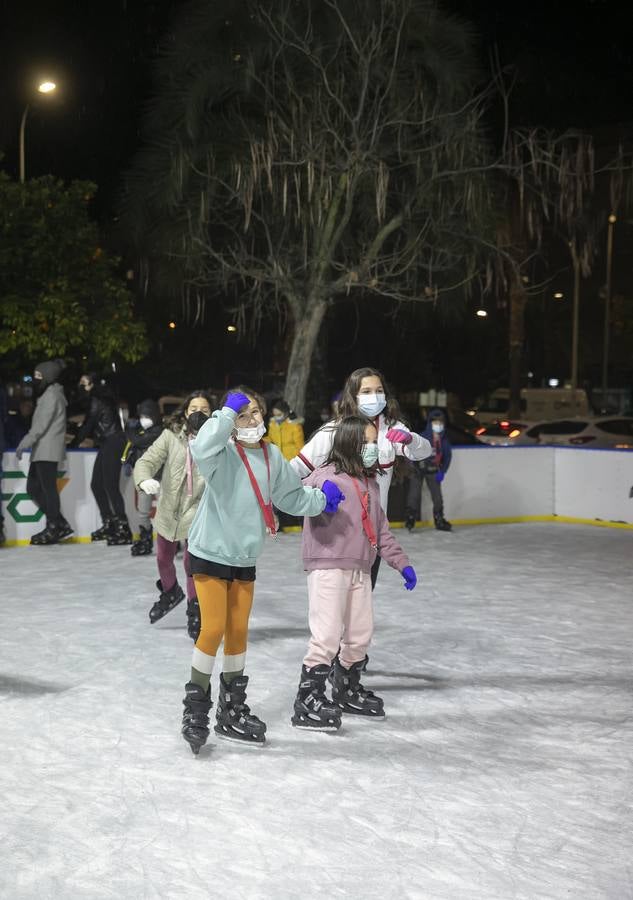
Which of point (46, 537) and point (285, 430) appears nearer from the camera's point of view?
point (46, 537)

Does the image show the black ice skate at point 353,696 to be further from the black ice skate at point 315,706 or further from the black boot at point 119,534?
the black boot at point 119,534

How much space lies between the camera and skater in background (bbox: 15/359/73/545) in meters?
12.3

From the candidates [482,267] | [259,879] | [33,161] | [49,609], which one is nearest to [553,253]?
[33,161]

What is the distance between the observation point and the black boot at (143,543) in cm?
1162

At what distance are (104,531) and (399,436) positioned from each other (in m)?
6.72

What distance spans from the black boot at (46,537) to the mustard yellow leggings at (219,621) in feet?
24.1

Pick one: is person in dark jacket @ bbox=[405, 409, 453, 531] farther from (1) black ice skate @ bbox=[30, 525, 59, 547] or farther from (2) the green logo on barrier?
(2) the green logo on barrier

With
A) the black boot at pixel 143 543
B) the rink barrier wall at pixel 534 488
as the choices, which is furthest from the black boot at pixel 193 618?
the rink barrier wall at pixel 534 488

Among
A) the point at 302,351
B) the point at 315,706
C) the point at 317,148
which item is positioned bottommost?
the point at 315,706

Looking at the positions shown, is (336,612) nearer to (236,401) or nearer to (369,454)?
(369,454)

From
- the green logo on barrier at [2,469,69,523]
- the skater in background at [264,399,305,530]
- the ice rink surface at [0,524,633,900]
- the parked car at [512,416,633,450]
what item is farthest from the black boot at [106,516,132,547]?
the parked car at [512,416,633,450]

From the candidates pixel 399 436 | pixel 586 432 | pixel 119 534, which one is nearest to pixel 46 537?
pixel 119 534

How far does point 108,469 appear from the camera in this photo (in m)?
12.5

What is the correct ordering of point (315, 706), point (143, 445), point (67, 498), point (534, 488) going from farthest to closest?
point (534, 488), point (67, 498), point (143, 445), point (315, 706)
